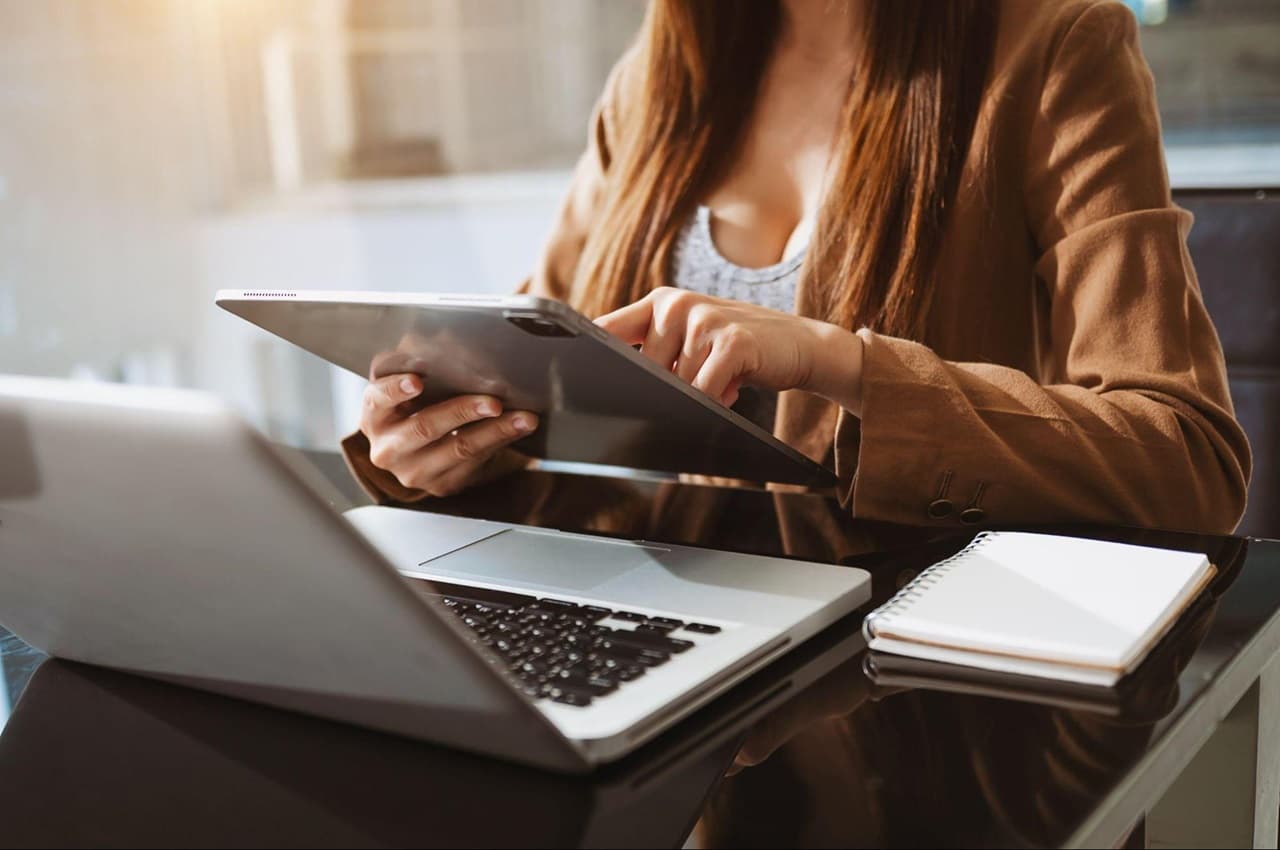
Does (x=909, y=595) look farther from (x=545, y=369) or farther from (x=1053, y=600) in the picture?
(x=545, y=369)

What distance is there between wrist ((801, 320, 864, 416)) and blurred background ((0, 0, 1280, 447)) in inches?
73.6

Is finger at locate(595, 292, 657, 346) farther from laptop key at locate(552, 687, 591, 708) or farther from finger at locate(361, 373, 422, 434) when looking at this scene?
laptop key at locate(552, 687, 591, 708)

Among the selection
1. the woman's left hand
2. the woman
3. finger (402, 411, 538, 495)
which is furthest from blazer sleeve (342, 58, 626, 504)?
the woman's left hand

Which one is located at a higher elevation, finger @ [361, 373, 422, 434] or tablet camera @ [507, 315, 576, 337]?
tablet camera @ [507, 315, 576, 337]

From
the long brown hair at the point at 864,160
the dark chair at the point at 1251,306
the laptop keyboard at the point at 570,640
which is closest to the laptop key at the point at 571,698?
the laptop keyboard at the point at 570,640

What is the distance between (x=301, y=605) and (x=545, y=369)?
27cm

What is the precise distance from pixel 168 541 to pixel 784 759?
0.24 meters

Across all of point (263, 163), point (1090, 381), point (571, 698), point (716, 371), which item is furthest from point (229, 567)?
point (263, 163)

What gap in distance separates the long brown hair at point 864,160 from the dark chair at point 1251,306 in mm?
328

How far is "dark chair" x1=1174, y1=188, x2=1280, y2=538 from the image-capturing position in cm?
121

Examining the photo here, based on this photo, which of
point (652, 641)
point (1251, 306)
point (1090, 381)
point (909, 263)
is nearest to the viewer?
point (652, 641)

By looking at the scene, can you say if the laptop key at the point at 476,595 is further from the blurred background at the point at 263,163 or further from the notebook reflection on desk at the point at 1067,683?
the blurred background at the point at 263,163

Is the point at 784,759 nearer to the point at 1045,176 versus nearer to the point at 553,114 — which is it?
the point at 1045,176

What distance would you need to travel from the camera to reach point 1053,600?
57 cm
